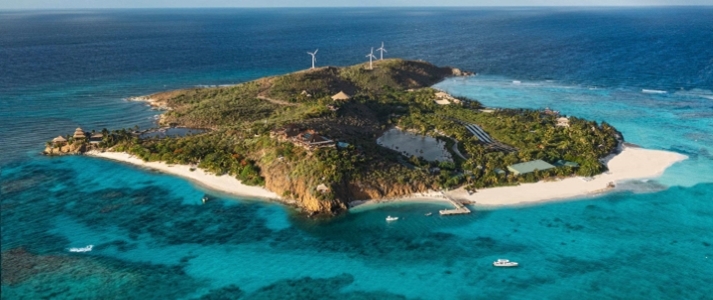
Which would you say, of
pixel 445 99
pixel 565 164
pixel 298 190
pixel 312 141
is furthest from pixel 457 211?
pixel 445 99

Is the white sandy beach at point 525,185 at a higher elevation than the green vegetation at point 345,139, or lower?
lower

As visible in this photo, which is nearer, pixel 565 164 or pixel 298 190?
pixel 298 190

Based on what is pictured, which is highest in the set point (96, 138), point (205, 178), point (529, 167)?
point (96, 138)

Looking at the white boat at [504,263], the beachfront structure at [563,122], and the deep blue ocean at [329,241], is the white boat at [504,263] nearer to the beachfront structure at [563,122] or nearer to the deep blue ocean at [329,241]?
the deep blue ocean at [329,241]

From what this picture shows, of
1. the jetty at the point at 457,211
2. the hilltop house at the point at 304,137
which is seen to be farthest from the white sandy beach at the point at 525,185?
the hilltop house at the point at 304,137

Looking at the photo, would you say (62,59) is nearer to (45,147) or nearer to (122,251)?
(45,147)

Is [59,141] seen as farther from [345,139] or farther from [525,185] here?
[525,185]
